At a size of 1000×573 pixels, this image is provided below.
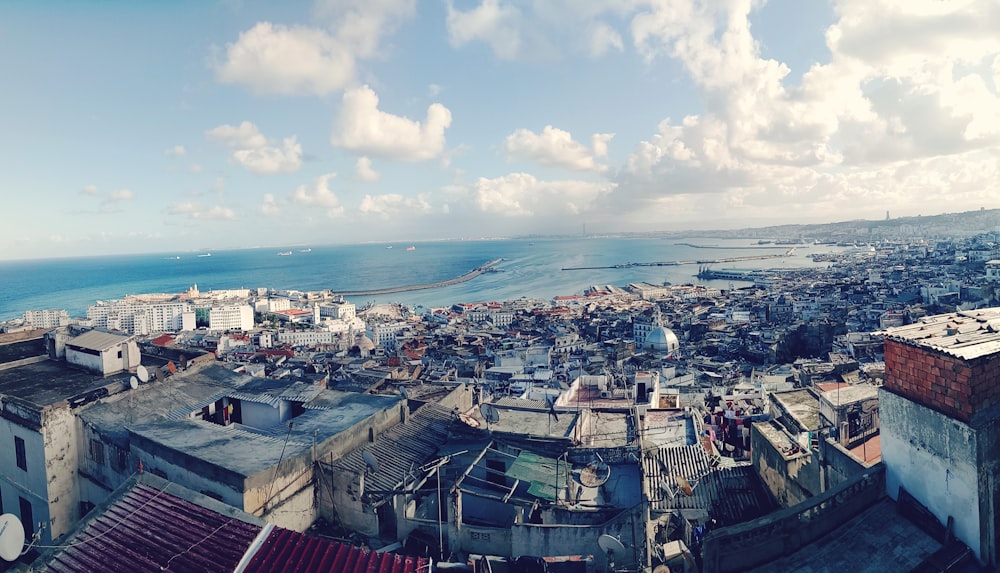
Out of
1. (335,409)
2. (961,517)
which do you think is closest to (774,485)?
(961,517)

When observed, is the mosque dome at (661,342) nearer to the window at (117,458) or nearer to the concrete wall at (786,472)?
the concrete wall at (786,472)

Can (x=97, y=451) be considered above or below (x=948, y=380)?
below

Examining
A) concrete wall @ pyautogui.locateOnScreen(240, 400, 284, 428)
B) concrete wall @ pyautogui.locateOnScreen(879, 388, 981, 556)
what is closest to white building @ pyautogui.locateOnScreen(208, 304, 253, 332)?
concrete wall @ pyautogui.locateOnScreen(240, 400, 284, 428)

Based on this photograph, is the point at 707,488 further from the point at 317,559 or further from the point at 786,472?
the point at 317,559

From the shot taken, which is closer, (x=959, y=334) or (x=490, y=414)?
(x=959, y=334)

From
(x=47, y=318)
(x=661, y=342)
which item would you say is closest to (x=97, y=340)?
(x=661, y=342)
